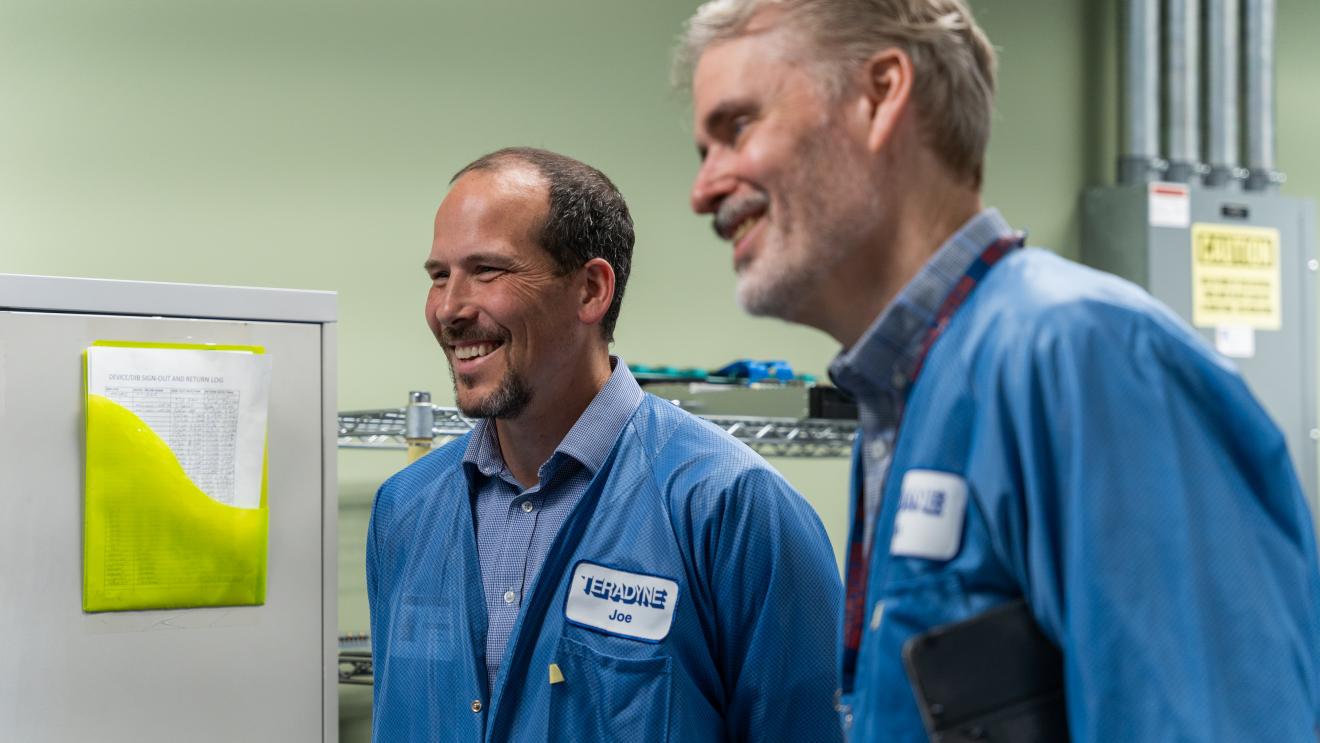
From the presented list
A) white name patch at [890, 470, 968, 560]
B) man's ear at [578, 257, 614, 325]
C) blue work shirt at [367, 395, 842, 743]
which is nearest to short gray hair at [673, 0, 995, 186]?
white name patch at [890, 470, 968, 560]

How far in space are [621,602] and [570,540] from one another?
0.34ft

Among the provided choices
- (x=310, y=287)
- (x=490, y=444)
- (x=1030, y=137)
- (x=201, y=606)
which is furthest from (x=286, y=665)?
(x=1030, y=137)

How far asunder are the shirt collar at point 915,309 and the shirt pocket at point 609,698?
60 centimetres

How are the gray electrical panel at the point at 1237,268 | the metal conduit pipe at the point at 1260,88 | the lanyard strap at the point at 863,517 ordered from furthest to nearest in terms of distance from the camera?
the metal conduit pipe at the point at 1260,88 → the gray electrical panel at the point at 1237,268 → the lanyard strap at the point at 863,517

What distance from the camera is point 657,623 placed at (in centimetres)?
144

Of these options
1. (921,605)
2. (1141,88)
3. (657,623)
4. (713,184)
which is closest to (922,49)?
(713,184)

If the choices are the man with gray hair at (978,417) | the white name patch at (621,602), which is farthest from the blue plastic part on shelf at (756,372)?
the man with gray hair at (978,417)

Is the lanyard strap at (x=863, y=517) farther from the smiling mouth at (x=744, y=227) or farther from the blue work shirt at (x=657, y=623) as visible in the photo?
the blue work shirt at (x=657, y=623)

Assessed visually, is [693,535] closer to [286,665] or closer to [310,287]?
[286,665]

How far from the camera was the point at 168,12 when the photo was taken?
2.68 m

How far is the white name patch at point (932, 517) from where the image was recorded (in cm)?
81

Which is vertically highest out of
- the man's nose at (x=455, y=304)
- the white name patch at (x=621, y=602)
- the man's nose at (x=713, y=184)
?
the man's nose at (x=713, y=184)

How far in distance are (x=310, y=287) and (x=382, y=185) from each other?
27 cm

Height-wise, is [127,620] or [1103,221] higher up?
[1103,221]
